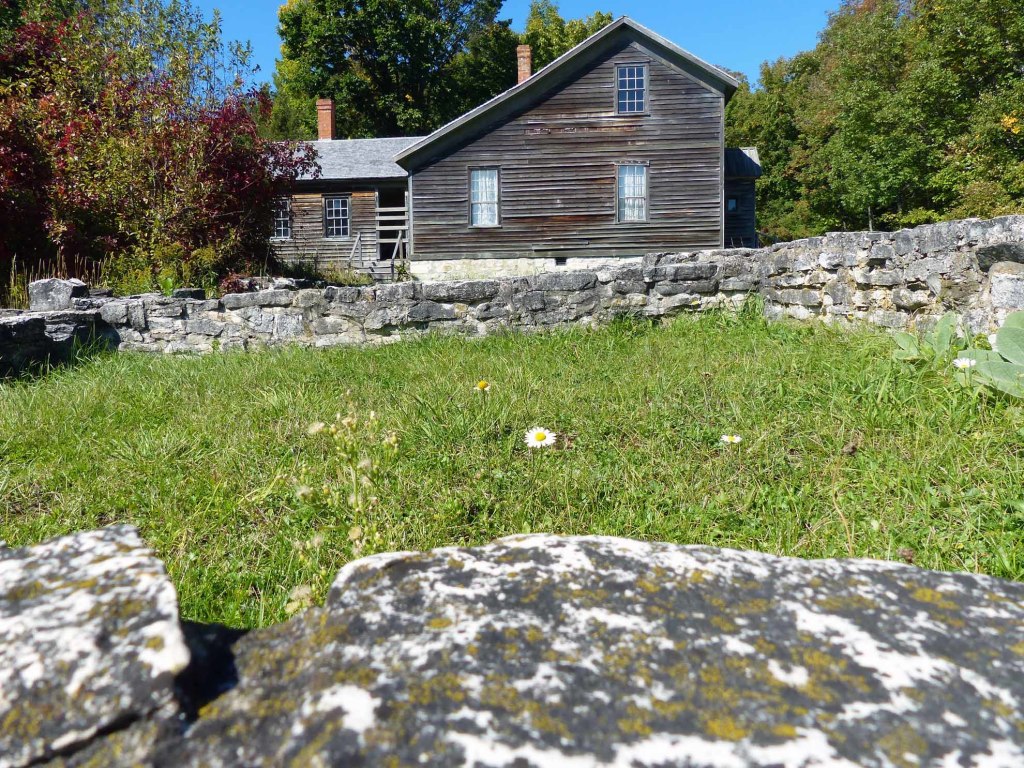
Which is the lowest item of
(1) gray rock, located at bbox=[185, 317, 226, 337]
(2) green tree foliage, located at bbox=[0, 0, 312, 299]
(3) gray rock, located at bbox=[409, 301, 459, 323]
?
(1) gray rock, located at bbox=[185, 317, 226, 337]

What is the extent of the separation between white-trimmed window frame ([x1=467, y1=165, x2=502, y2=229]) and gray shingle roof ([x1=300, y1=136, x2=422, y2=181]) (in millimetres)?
4793

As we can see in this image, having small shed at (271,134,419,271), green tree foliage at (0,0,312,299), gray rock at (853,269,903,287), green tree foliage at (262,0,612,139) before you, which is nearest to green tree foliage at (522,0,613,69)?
green tree foliage at (262,0,612,139)

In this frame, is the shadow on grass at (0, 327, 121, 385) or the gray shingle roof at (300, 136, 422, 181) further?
the gray shingle roof at (300, 136, 422, 181)

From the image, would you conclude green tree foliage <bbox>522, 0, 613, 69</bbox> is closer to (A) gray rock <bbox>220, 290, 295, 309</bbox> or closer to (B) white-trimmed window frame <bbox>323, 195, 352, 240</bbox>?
(B) white-trimmed window frame <bbox>323, 195, 352, 240</bbox>

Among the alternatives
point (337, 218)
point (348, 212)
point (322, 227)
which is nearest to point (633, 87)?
point (348, 212)

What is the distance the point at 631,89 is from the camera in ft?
62.7

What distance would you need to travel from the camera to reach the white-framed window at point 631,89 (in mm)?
19031

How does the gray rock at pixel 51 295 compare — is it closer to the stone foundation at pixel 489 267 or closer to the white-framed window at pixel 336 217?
the stone foundation at pixel 489 267

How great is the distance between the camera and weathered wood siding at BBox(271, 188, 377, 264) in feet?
83.1

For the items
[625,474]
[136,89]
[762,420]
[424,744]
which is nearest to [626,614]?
[424,744]

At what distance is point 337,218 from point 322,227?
0.61 m

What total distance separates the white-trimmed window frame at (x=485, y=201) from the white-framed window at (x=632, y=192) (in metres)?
3.15

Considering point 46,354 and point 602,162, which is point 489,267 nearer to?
point 602,162

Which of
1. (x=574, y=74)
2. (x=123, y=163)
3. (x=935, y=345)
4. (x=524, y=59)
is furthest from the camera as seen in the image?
(x=524, y=59)
